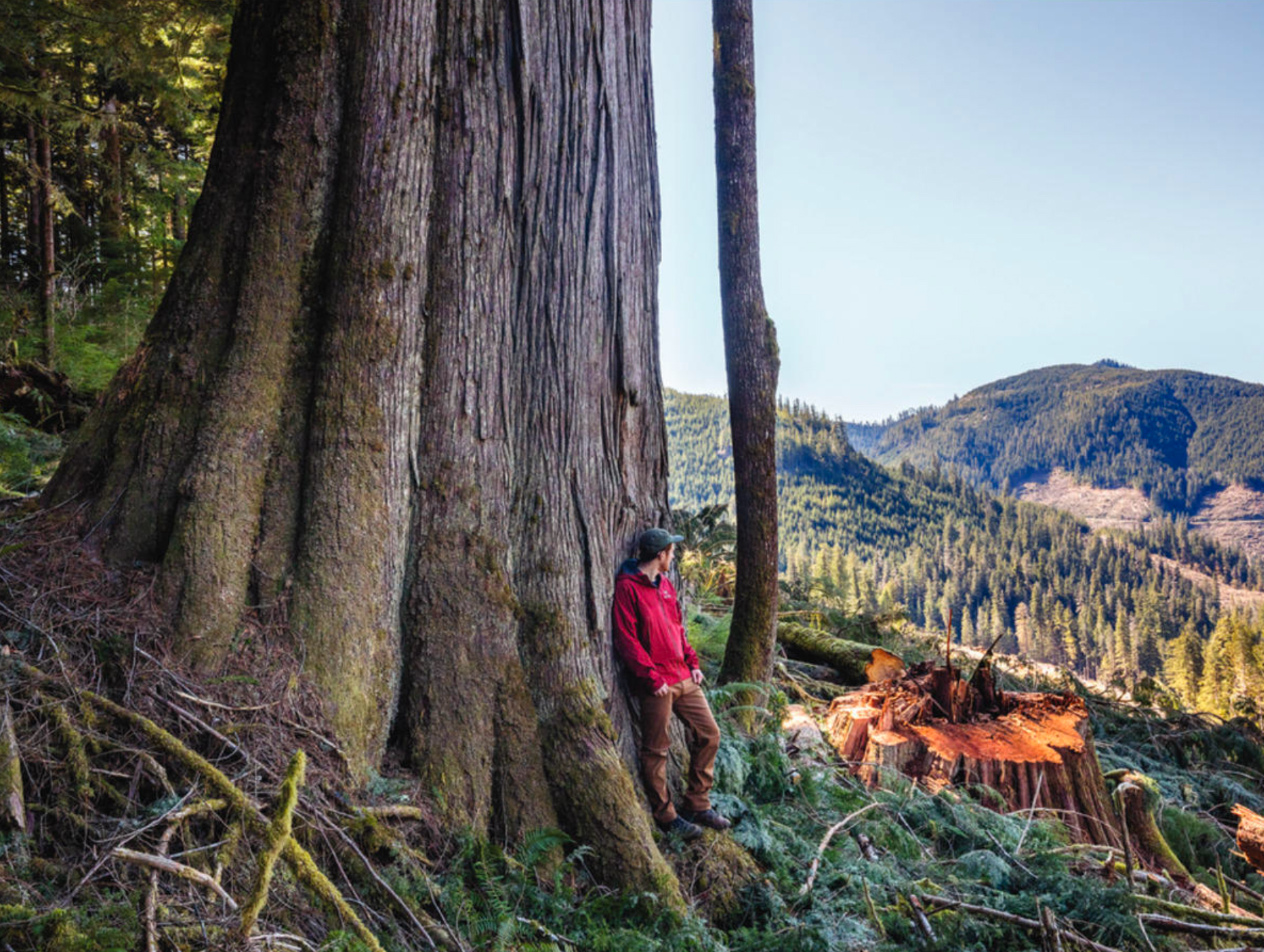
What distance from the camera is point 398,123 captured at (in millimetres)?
3518

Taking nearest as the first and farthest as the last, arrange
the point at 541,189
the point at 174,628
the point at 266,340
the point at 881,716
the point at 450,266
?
the point at 174,628
the point at 266,340
the point at 450,266
the point at 541,189
the point at 881,716

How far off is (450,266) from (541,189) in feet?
2.33

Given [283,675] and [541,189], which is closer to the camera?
[283,675]

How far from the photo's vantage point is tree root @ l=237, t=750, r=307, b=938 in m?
Result: 1.86

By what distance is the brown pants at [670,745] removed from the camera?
3.81m

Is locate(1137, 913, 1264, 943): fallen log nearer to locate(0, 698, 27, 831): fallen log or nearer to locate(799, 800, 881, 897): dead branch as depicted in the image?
locate(799, 800, 881, 897): dead branch

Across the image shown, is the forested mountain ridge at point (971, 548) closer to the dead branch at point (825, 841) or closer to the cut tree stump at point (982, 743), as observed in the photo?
the cut tree stump at point (982, 743)

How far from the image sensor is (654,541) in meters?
3.96

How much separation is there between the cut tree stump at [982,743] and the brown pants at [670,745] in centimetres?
209

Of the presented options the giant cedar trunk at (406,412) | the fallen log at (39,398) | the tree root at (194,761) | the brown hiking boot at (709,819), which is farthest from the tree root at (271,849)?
the fallen log at (39,398)

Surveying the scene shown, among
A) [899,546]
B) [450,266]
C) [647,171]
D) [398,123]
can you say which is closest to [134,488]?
[450,266]

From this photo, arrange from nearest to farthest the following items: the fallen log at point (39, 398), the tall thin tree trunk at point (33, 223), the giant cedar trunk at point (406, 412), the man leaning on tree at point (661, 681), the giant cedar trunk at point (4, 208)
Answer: the giant cedar trunk at point (406, 412) → the man leaning on tree at point (661, 681) → the fallen log at point (39, 398) → the tall thin tree trunk at point (33, 223) → the giant cedar trunk at point (4, 208)

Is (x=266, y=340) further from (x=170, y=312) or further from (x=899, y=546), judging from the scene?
(x=899, y=546)

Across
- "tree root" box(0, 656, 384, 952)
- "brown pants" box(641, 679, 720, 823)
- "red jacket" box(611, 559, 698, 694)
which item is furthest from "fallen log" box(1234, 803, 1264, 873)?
"tree root" box(0, 656, 384, 952)
